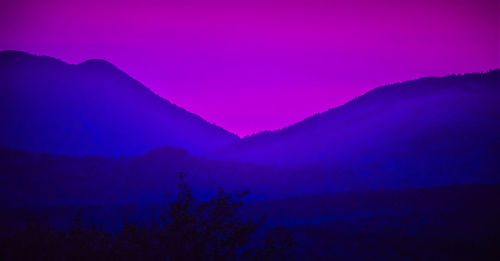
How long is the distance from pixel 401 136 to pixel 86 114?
2615 inches

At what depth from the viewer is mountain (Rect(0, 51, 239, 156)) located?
259ft

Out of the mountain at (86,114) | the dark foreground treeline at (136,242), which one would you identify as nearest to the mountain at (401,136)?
the mountain at (86,114)

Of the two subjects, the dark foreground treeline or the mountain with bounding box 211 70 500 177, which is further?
the mountain with bounding box 211 70 500 177

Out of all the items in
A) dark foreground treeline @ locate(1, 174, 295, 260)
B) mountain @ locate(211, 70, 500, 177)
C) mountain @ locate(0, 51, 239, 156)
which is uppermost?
mountain @ locate(0, 51, 239, 156)

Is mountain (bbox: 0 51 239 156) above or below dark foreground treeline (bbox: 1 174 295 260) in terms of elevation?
above

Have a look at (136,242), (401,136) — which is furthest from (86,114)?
(136,242)

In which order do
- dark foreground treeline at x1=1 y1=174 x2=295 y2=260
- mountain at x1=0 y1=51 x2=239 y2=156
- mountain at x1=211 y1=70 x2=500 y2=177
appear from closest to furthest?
dark foreground treeline at x1=1 y1=174 x2=295 y2=260 < mountain at x1=211 y1=70 x2=500 y2=177 < mountain at x1=0 y1=51 x2=239 y2=156

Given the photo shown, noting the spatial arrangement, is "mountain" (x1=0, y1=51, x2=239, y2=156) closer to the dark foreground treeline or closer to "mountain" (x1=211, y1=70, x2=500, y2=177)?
"mountain" (x1=211, y1=70, x2=500, y2=177)

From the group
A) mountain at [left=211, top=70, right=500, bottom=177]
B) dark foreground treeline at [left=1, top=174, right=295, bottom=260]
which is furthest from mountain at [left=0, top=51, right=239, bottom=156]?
dark foreground treeline at [left=1, top=174, right=295, bottom=260]

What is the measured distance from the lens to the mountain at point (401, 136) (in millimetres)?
48188

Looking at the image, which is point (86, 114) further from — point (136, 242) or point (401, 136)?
point (136, 242)

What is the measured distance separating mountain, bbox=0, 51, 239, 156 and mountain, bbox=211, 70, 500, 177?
2339cm

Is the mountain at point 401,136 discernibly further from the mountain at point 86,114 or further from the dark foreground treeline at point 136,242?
the dark foreground treeline at point 136,242

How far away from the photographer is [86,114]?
3789 inches
